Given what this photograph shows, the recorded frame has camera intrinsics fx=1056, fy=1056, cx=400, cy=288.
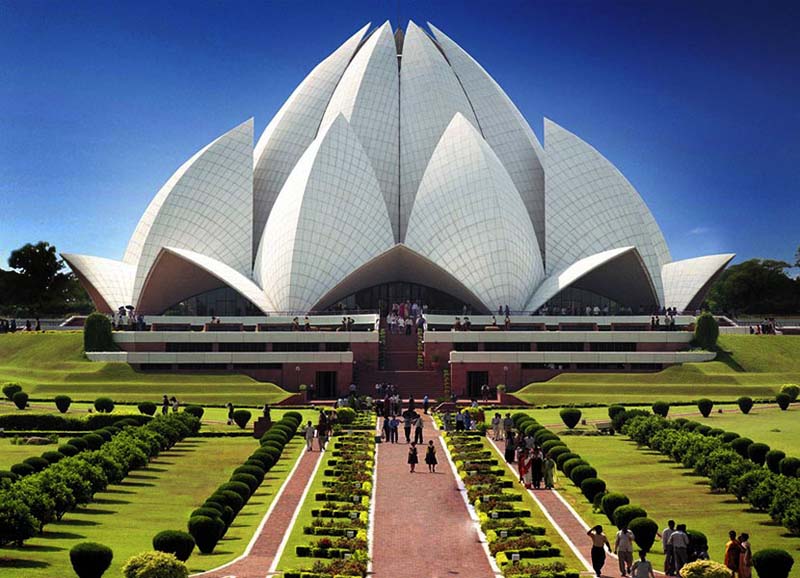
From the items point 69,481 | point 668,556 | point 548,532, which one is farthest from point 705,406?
point 69,481

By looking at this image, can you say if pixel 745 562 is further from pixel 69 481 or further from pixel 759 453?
pixel 69 481

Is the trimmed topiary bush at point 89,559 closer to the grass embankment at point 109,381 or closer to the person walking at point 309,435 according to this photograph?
the person walking at point 309,435

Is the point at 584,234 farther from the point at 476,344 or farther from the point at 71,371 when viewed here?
the point at 71,371

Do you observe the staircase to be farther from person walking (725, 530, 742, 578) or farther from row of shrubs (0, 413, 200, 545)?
person walking (725, 530, 742, 578)

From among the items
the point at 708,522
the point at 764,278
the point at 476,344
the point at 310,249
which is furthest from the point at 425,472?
the point at 764,278

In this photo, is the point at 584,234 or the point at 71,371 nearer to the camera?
the point at 71,371

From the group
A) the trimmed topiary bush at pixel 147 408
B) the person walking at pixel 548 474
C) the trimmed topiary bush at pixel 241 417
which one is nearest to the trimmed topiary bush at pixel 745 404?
the person walking at pixel 548 474
